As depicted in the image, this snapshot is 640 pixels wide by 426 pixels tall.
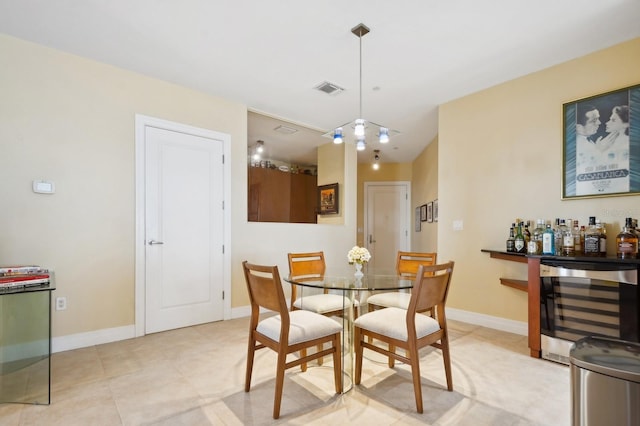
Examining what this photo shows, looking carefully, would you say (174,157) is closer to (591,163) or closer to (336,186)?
(336,186)

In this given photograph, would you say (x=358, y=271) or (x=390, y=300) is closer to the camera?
(x=358, y=271)

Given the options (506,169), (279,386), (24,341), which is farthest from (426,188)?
(24,341)

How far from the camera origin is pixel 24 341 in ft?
7.90

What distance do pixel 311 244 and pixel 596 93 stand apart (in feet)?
11.6

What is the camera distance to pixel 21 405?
186 centimetres

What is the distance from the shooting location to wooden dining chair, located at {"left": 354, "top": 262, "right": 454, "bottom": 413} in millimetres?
1779

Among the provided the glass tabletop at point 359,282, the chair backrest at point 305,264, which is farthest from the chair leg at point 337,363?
the chair backrest at point 305,264

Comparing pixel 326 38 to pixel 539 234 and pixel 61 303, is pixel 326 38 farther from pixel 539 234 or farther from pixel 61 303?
pixel 61 303

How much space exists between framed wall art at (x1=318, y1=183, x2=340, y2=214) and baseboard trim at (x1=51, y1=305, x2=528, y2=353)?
2322 millimetres

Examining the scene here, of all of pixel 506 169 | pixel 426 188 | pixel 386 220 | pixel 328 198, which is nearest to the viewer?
pixel 506 169

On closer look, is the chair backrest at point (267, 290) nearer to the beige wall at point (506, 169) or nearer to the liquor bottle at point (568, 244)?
the liquor bottle at point (568, 244)

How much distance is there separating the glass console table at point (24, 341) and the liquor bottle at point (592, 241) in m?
4.00

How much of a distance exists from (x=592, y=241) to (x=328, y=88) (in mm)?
2800

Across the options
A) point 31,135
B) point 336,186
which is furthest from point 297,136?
point 31,135
